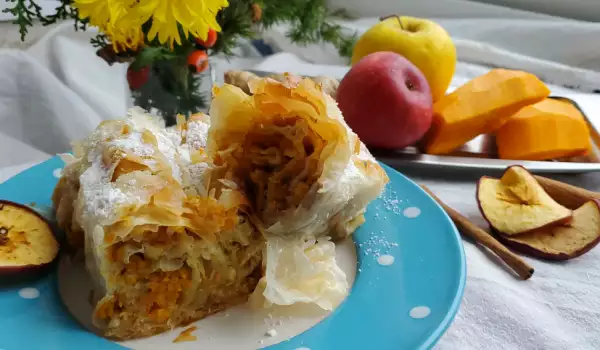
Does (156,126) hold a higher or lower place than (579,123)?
higher

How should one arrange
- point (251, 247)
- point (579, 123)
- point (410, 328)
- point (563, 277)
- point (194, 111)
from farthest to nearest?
point (579, 123)
point (194, 111)
point (563, 277)
point (251, 247)
point (410, 328)

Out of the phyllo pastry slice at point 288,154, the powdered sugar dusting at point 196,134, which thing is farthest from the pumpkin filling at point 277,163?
the powdered sugar dusting at point 196,134

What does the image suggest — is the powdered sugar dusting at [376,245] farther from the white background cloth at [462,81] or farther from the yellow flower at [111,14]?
the yellow flower at [111,14]

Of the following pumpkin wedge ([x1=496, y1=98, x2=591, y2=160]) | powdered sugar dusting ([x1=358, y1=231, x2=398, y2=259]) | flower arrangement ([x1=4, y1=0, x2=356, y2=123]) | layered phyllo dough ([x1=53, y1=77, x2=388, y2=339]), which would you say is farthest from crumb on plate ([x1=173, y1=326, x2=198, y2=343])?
pumpkin wedge ([x1=496, y1=98, x2=591, y2=160])

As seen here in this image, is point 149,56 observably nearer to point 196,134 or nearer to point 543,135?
point 196,134

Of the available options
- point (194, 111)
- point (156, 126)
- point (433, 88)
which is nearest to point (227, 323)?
point (156, 126)

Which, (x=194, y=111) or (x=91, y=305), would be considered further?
(x=194, y=111)

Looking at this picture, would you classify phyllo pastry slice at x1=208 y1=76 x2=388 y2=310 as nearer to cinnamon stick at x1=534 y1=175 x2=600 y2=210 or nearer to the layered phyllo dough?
the layered phyllo dough

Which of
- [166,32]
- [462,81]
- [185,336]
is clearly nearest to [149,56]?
[166,32]

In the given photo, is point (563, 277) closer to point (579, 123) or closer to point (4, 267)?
point (579, 123)
